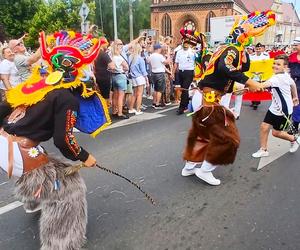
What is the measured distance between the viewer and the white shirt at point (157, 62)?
910cm

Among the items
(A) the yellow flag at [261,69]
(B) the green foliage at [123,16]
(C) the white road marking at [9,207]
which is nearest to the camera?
(C) the white road marking at [9,207]

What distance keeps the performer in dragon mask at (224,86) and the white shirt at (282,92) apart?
945 mm

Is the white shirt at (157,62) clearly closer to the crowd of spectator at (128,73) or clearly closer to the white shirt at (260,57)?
the crowd of spectator at (128,73)

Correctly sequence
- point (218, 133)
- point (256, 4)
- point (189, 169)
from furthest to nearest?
point (256, 4)
point (189, 169)
point (218, 133)

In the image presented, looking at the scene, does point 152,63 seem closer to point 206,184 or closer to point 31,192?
point 206,184

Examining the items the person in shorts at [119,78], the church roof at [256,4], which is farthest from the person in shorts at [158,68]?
the church roof at [256,4]

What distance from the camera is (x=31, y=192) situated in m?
2.65

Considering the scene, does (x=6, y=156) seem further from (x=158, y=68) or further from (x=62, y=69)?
(x=158, y=68)

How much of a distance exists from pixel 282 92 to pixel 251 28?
1.30 metres

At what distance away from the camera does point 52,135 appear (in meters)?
2.62

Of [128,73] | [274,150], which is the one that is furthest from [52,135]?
[128,73]

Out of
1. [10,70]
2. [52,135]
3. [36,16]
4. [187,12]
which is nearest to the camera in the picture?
[52,135]

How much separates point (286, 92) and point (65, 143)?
358cm

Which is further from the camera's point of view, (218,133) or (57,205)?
(218,133)
